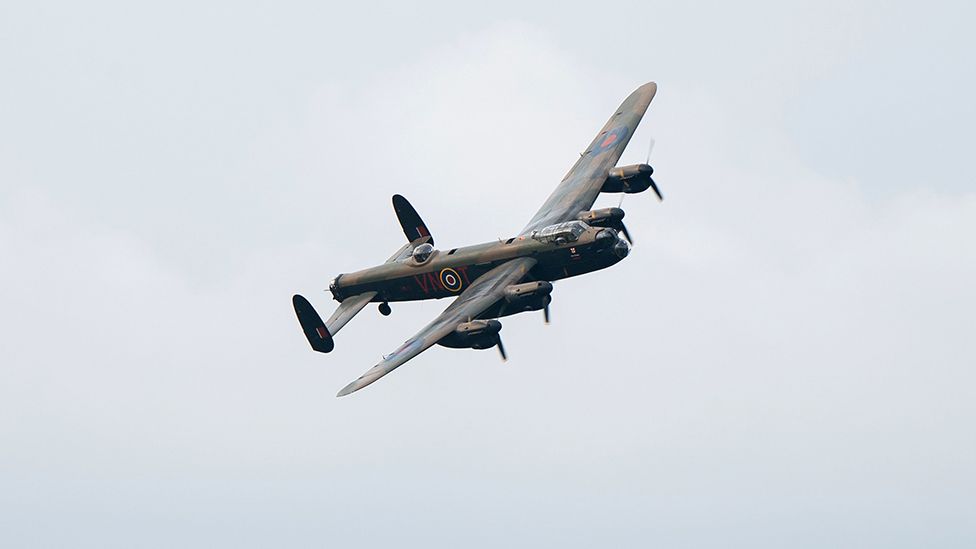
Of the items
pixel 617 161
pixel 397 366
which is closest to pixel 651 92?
pixel 617 161

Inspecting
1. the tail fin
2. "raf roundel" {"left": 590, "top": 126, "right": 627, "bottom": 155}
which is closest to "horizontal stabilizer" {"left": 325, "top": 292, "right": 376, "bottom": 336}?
the tail fin

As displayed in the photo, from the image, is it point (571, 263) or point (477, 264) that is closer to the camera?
point (571, 263)

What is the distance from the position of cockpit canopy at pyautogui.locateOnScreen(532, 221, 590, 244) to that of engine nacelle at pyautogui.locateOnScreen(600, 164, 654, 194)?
23.5 feet

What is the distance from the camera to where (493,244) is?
8250cm

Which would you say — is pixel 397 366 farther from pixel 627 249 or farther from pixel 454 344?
pixel 627 249

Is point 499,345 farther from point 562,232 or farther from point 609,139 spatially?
point 609,139

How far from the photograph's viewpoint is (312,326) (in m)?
80.9

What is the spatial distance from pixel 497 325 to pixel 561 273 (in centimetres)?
868

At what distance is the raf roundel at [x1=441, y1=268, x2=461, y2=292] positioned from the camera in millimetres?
83062

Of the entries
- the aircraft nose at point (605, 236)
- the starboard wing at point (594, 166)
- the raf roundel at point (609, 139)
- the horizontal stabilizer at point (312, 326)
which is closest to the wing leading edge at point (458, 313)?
the aircraft nose at point (605, 236)

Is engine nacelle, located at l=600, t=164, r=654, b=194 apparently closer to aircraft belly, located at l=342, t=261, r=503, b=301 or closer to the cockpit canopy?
the cockpit canopy

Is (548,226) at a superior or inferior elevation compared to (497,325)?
superior

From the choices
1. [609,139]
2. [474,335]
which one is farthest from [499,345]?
[609,139]

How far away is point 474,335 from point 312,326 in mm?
10600
